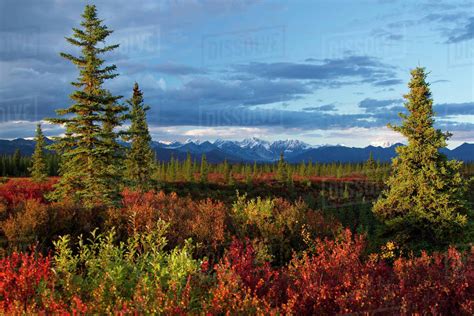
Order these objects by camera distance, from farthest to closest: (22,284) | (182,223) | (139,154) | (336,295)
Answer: (139,154) < (182,223) < (336,295) < (22,284)

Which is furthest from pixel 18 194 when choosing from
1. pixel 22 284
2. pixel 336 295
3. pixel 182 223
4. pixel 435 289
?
pixel 435 289

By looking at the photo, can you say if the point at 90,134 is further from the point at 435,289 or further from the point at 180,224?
the point at 435,289

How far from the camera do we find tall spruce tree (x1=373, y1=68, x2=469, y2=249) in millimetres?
16031

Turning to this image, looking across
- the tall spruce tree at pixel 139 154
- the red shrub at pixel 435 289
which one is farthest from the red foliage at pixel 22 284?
the tall spruce tree at pixel 139 154

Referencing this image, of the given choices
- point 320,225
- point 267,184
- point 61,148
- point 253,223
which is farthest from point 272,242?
point 267,184

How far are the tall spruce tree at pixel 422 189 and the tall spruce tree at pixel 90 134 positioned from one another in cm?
1195

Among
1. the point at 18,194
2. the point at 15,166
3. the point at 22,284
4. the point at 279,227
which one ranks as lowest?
the point at 15,166

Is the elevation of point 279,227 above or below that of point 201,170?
above

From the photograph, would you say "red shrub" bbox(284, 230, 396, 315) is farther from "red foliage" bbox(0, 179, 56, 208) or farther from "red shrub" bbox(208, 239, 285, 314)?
"red foliage" bbox(0, 179, 56, 208)

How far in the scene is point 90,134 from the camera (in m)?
17.8

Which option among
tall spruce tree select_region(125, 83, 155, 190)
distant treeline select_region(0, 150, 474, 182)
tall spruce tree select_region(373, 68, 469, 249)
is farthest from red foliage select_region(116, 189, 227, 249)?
distant treeline select_region(0, 150, 474, 182)

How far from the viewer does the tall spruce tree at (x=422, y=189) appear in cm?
1603

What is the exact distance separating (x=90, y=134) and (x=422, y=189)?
14.4 metres

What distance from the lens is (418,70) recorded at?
17578 mm
